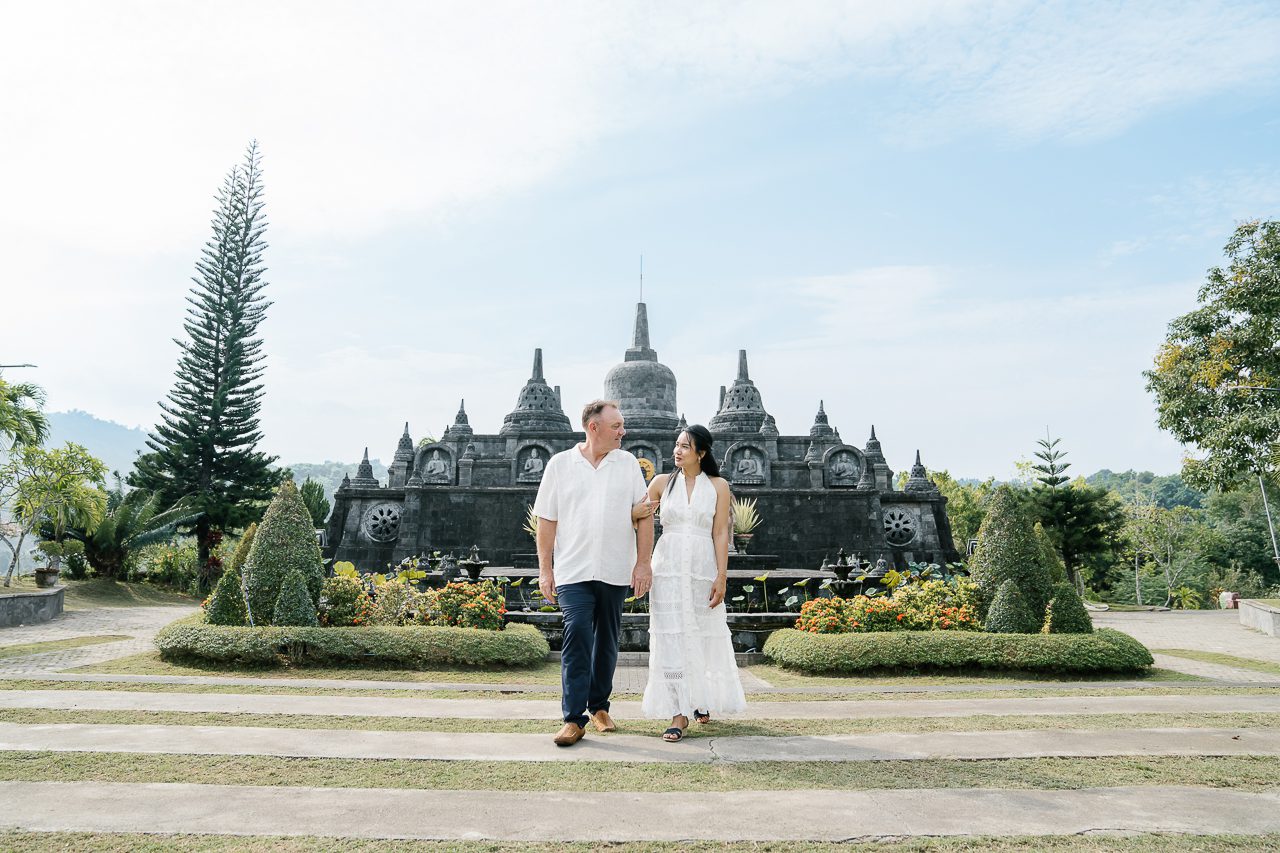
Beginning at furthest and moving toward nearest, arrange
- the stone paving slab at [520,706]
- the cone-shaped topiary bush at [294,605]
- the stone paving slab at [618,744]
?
the cone-shaped topiary bush at [294,605], the stone paving slab at [520,706], the stone paving slab at [618,744]

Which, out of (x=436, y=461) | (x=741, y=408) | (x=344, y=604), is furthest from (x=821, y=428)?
(x=344, y=604)

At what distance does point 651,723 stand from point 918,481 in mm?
21823

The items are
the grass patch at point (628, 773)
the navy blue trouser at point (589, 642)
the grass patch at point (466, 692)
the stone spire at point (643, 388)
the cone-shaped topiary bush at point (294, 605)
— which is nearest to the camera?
the grass patch at point (628, 773)

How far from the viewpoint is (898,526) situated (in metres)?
23.9

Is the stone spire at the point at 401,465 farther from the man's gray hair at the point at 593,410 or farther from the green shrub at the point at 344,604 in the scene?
the man's gray hair at the point at 593,410

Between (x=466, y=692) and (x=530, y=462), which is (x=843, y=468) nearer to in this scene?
(x=530, y=462)

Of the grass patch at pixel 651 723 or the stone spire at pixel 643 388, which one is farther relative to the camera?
the stone spire at pixel 643 388

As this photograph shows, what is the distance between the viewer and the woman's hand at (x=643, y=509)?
4758mm

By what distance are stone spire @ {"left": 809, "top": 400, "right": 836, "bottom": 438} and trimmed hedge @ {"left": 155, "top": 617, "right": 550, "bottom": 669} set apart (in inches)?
838

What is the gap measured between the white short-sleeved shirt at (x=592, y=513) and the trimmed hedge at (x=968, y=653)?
14.7 feet

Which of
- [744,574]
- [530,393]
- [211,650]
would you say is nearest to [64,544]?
[530,393]

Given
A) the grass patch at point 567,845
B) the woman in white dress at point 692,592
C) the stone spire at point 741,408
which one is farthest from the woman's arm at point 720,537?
the stone spire at point 741,408

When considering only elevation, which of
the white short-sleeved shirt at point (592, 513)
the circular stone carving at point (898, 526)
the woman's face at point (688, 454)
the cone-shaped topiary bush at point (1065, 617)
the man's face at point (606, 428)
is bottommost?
the cone-shaped topiary bush at point (1065, 617)

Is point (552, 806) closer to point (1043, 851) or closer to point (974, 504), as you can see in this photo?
point (1043, 851)
